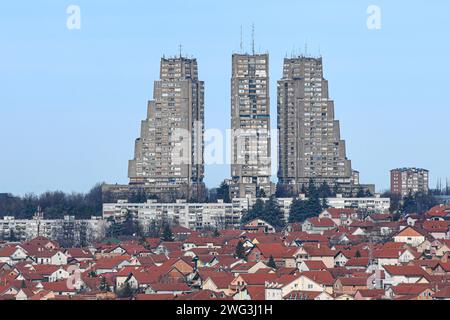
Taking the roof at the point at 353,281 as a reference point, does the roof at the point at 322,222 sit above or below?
above

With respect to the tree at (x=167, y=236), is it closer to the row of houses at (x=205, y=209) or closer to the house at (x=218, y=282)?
the row of houses at (x=205, y=209)

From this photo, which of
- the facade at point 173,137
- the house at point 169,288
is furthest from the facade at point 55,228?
the house at point 169,288

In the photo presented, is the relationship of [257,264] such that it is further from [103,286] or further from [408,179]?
[408,179]

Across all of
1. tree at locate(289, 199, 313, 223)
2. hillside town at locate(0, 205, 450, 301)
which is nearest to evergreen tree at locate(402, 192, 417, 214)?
tree at locate(289, 199, 313, 223)

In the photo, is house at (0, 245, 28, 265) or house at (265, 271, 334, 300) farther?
house at (0, 245, 28, 265)

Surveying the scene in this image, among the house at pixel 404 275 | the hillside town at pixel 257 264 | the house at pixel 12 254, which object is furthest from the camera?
the house at pixel 12 254

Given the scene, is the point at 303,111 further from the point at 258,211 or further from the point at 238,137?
the point at 258,211

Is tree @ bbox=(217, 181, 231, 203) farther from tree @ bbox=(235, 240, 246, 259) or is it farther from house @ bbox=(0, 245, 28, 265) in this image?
tree @ bbox=(235, 240, 246, 259)
